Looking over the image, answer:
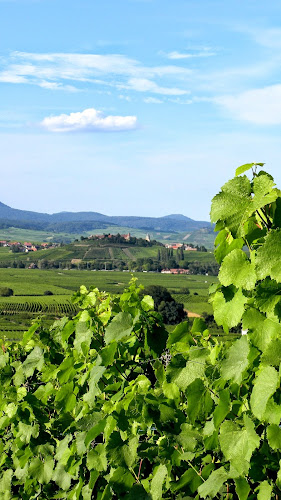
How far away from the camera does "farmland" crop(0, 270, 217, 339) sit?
7194cm

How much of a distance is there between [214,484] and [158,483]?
308mm

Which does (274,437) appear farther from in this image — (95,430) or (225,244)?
(95,430)

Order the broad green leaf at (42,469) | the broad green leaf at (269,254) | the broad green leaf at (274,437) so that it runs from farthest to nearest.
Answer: the broad green leaf at (42,469)
the broad green leaf at (274,437)
the broad green leaf at (269,254)

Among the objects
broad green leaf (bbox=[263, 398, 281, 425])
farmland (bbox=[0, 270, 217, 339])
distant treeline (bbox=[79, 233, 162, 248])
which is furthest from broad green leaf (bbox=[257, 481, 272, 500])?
distant treeline (bbox=[79, 233, 162, 248])

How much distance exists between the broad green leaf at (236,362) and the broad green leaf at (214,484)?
16.8 inches

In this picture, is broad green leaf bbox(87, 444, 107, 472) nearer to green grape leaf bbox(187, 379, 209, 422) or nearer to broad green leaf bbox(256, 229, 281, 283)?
green grape leaf bbox(187, 379, 209, 422)

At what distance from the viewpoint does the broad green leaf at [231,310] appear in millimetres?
1894

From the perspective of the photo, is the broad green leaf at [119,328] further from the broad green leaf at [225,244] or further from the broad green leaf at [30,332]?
the broad green leaf at [30,332]

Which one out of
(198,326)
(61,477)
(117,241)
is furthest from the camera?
(117,241)

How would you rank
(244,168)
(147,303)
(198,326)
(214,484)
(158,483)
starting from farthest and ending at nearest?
(147,303) → (198,326) → (158,483) → (214,484) → (244,168)

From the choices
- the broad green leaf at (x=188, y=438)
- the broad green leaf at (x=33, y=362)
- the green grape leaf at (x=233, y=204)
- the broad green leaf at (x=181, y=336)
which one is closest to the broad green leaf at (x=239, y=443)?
the broad green leaf at (x=188, y=438)

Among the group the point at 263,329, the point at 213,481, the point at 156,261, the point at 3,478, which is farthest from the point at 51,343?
the point at 156,261

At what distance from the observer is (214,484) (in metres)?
2.12

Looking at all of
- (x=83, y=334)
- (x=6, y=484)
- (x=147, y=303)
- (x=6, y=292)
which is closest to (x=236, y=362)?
(x=147, y=303)
